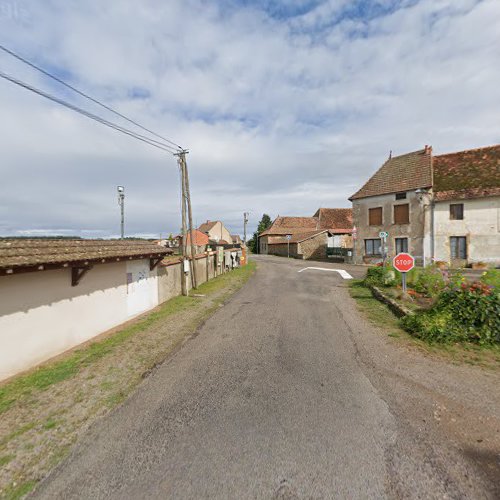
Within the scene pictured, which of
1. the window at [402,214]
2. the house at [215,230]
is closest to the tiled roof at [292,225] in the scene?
the house at [215,230]

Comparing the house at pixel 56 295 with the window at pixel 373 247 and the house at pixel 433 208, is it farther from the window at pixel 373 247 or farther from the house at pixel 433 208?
the window at pixel 373 247

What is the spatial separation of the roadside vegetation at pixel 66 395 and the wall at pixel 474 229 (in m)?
21.6

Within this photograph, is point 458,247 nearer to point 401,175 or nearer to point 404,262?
point 401,175

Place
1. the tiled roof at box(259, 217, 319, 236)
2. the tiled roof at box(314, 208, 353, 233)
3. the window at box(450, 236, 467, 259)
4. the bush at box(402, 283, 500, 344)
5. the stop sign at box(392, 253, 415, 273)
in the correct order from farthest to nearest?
the tiled roof at box(259, 217, 319, 236), the tiled roof at box(314, 208, 353, 233), the window at box(450, 236, 467, 259), the stop sign at box(392, 253, 415, 273), the bush at box(402, 283, 500, 344)

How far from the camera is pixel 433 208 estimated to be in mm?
21469

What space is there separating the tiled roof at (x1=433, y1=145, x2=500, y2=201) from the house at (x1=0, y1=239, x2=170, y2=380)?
23491 millimetres

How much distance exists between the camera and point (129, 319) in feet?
30.3

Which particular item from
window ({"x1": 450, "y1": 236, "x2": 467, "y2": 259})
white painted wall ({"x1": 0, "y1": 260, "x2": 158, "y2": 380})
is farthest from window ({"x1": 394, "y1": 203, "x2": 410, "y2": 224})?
white painted wall ({"x1": 0, "y1": 260, "x2": 158, "y2": 380})

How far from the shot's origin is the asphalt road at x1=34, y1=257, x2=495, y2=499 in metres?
2.63

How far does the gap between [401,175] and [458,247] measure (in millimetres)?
7834

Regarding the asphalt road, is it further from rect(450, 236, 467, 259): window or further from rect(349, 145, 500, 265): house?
rect(450, 236, 467, 259): window

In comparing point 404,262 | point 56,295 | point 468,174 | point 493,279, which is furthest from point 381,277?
point 468,174

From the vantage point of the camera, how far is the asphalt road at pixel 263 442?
263 cm

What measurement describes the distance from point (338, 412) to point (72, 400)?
4136 millimetres
